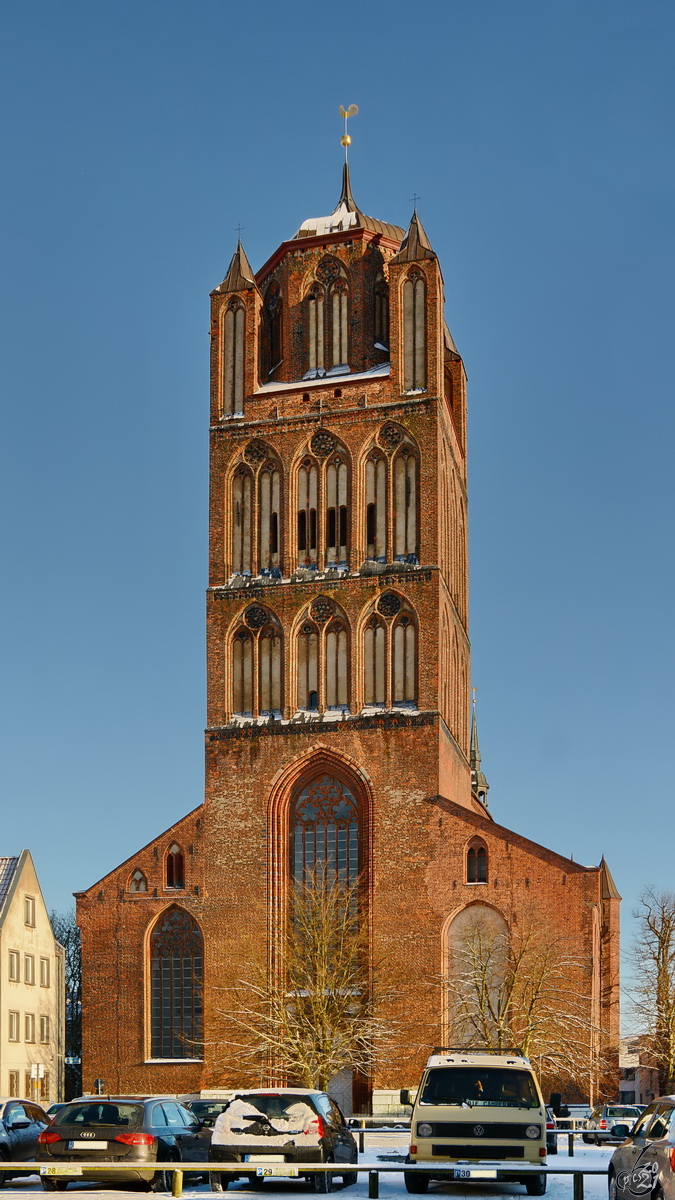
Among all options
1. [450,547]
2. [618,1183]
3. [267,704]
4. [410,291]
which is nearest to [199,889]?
[267,704]

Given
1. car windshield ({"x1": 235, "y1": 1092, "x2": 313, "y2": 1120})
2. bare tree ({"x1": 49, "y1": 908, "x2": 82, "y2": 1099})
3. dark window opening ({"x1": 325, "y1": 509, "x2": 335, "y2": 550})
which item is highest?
dark window opening ({"x1": 325, "y1": 509, "x2": 335, "y2": 550})

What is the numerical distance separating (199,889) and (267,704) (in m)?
6.21

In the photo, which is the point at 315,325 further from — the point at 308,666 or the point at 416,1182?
the point at 416,1182

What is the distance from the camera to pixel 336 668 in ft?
169

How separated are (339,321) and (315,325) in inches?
32.7

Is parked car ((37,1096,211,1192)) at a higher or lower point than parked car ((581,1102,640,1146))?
higher

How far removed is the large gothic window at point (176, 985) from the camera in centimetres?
4988

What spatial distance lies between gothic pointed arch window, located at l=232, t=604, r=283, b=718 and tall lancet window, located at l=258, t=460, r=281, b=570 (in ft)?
5.86

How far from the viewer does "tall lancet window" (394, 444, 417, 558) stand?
5169cm

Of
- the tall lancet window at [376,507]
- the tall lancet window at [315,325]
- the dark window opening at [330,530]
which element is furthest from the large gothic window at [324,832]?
the tall lancet window at [315,325]

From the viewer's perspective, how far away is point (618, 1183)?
16250 millimetres

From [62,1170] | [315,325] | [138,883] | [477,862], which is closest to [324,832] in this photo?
[477,862]

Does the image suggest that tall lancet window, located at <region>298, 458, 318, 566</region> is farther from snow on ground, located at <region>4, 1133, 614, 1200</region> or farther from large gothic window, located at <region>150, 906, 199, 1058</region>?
snow on ground, located at <region>4, 1133, 614, 1200</region>

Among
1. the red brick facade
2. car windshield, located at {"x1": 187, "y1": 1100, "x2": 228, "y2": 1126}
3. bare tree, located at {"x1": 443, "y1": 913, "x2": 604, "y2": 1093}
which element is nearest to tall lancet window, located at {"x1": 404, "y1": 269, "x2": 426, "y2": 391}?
the red brick facade
